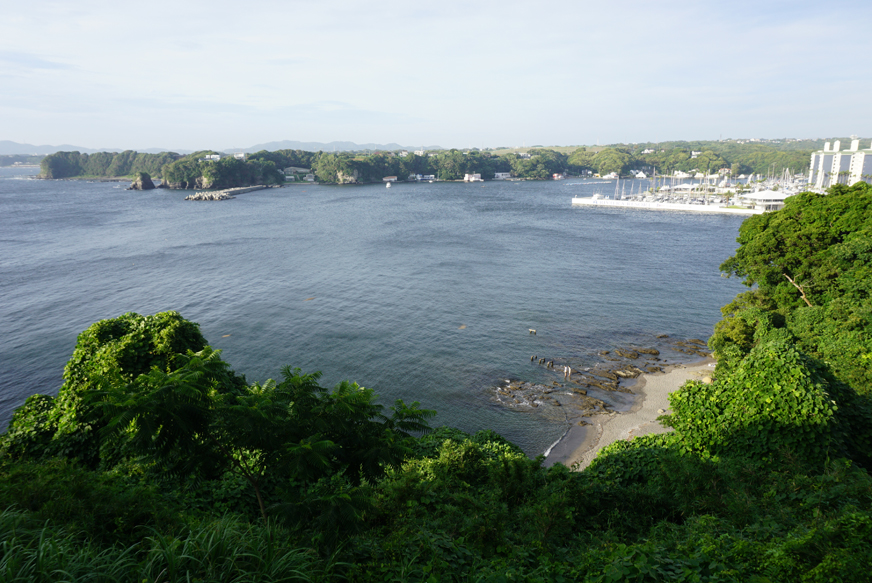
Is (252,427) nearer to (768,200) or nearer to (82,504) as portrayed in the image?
(82,504)

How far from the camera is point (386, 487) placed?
11.0 m

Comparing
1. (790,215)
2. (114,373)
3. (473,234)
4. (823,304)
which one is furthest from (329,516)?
(473,234)

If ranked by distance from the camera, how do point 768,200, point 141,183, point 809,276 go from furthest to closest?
point 141,183
point 768,200
point 809,276

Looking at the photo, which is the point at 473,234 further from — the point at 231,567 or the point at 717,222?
the point at 231,567

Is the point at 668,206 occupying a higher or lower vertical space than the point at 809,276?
higher

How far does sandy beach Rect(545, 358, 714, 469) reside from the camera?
76.4 ft

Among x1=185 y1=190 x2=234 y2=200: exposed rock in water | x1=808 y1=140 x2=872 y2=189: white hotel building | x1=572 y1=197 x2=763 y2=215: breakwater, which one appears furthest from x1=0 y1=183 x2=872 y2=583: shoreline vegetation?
x1=808 y1=140 x2=872 y2=189: white hotel building

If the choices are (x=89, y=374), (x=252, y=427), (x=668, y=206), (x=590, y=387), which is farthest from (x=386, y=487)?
(x=668, y=206)

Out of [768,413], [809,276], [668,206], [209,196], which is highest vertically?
[209,196]

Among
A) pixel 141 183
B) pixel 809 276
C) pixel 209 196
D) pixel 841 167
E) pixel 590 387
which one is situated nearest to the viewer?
pixel 809 276

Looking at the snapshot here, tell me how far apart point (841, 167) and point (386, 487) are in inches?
7630

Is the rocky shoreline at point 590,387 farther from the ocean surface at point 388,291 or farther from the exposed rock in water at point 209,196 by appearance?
the exposed rock in water at point 209,196

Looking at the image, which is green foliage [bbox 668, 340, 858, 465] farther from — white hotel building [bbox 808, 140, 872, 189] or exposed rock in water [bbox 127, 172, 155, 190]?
exposed rock in water [bbox 127, 172, 155, 190]

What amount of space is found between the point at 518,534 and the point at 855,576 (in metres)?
5.25
